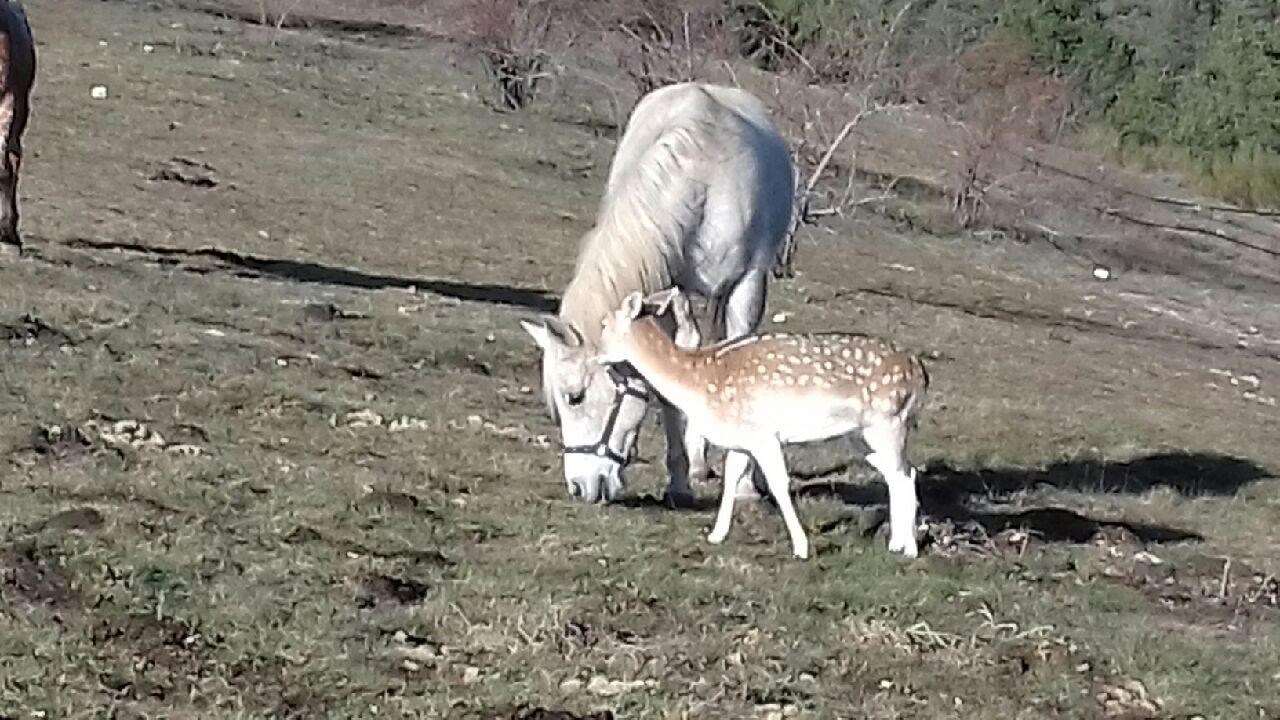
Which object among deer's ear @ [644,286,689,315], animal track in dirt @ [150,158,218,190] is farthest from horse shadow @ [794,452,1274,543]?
animal track in dirt @ [150,158,218,190]

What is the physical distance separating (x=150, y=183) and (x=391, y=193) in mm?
3899

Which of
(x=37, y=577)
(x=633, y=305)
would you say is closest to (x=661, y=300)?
(x=633, y=305)

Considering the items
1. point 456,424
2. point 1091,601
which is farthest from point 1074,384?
point 1091,601

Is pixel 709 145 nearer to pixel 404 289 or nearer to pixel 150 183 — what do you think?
pixel 404 289

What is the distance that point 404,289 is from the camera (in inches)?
611

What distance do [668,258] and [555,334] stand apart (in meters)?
0.76

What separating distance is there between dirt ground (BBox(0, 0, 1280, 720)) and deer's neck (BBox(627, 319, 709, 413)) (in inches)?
24.8

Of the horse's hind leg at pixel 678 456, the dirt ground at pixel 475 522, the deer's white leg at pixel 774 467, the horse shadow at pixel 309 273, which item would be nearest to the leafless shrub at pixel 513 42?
the dirt ground at pixel 475 522

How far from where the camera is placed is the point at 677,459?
28.5ft

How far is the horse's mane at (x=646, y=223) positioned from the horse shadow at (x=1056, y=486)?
4.50 feet

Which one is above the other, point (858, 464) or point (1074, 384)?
point (858, 464)

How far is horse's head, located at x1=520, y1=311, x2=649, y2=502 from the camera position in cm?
794

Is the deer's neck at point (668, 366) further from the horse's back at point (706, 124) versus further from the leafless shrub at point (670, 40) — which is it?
the leafless shrub at point (670, 40)

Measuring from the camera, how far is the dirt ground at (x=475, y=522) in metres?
5.99
